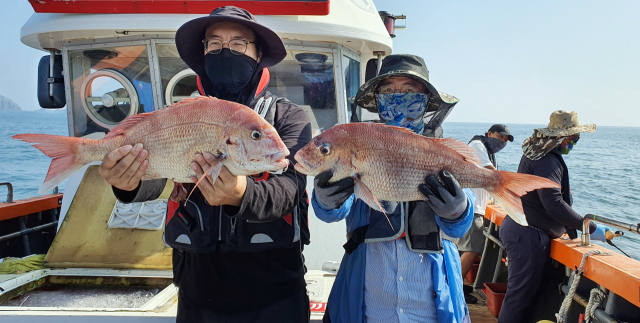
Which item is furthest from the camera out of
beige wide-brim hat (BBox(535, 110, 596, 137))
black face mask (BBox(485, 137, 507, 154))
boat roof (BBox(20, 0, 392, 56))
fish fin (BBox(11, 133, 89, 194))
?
black face mask (BBox(485, 137, 507, 154))

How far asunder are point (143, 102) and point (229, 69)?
10.9 feet

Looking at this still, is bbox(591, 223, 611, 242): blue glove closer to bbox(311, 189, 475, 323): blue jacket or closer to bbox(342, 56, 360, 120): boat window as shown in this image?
bbox(311, 189, 475, 323): blue jacket

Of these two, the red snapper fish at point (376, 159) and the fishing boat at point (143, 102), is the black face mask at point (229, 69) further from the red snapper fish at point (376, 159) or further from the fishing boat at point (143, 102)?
the fishing boat at point (143, 102)

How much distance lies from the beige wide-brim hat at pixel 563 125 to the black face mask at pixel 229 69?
3502 millimetres

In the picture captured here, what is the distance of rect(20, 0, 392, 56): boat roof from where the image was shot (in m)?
4.55

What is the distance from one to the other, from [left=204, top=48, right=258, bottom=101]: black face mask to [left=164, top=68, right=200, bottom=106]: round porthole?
8.92 ft

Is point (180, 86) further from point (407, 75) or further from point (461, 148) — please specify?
point (461, 148)

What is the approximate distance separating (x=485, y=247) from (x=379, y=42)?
3.39 meters

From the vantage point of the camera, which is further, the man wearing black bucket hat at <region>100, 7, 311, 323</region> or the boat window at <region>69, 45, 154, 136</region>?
the boat window at <region>69, 45, 154, 136</region>

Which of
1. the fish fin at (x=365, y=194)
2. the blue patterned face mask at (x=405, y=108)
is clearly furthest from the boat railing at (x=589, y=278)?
the fish fin at (x=365, y=194)

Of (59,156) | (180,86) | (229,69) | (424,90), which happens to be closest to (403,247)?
(424,90)

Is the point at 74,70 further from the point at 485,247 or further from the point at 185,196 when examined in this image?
the point at 485,247

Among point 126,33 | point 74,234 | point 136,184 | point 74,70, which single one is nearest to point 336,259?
point 136,184

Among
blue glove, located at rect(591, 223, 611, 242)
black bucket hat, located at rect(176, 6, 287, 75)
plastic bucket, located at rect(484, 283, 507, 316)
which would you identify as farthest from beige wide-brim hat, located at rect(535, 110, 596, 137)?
black bucket hat, located at rect(176, 6, 287, 75)
